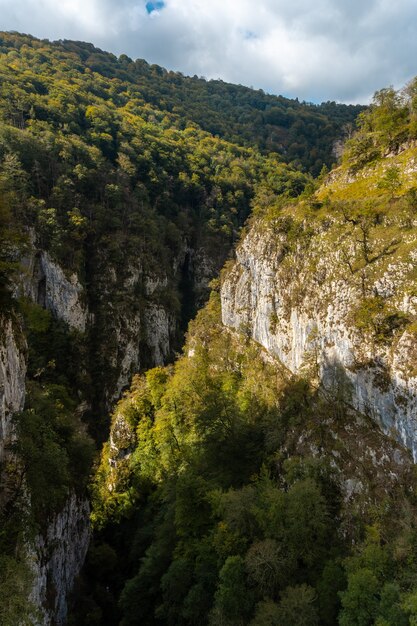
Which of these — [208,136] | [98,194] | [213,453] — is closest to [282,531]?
[213,453]

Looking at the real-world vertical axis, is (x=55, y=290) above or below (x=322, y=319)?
above

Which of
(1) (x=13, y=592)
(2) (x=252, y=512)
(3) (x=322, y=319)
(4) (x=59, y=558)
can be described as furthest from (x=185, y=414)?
(1) (x=13, y=592)

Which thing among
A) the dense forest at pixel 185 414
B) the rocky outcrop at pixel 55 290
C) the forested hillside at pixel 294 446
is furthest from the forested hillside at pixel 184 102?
the forested hillside at pixel 294 446

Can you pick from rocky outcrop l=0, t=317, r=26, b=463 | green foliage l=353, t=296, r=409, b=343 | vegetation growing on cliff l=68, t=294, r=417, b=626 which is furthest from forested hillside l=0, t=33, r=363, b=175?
green foliage l=353, t=296, r=409, b=343

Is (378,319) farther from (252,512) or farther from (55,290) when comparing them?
(55,290)

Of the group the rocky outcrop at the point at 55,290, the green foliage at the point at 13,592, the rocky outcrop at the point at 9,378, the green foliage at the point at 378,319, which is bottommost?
the green foliage at the point at 13,592

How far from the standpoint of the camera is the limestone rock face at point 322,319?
22.7 m

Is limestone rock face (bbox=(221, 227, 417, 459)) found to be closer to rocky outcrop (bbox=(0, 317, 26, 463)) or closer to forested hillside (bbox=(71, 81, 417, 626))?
forested hillside (bbox=(71, 81, 417, 626))

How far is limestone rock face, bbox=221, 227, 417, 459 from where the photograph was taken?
74.4 ft

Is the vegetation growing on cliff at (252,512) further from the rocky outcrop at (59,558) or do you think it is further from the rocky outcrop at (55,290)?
the rocky outcrop at (55,290)

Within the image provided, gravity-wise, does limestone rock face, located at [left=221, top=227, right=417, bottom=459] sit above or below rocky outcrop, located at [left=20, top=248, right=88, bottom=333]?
below

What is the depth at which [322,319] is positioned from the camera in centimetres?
2928

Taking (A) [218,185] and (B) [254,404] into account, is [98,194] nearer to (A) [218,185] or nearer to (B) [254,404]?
(A) [218,185]

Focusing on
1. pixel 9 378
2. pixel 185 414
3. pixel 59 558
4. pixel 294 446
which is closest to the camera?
pixel 9 378
